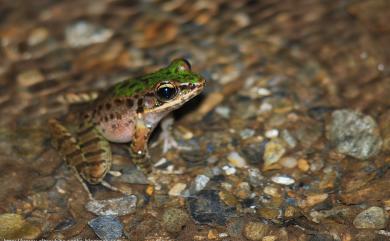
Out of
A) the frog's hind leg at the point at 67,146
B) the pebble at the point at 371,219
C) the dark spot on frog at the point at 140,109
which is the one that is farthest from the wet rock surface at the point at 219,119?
the dark spot on frog at the point at 140,109

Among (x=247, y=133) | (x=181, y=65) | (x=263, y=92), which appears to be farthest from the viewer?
(x=263, y=92)

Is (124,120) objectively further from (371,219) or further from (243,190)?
(371,219)

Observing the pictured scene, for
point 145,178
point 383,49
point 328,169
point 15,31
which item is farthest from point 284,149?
point 15,31

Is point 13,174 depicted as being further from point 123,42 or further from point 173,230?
point 123,42

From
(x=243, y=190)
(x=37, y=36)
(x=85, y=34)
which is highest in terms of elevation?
(x=37, y=36)

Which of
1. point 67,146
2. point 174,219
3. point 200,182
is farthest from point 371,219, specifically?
point 67,146

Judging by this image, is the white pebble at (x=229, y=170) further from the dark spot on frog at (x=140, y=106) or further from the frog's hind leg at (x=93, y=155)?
the frog's hind leg at (x=93, y=155)

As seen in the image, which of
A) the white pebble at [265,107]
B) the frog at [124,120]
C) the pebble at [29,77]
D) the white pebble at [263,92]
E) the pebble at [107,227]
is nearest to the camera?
the pebble at [107,227]
